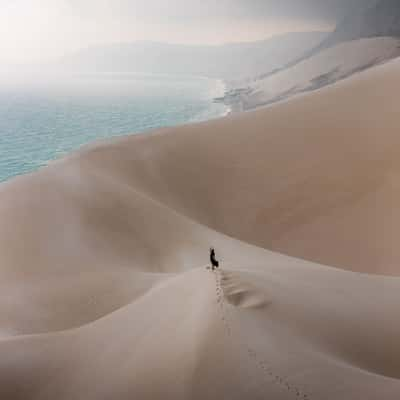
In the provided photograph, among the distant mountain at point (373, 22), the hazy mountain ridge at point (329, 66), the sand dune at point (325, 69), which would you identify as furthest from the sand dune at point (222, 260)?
the distant mountain at point (373, 22)

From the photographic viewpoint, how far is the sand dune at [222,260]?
11.1 feet

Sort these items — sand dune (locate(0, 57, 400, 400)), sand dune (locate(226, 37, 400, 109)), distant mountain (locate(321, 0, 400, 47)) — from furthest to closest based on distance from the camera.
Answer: distant mountain (locate(321, 0, 400, 47)) < sand dune (locate(226, 37, 400, 109)) < sand dune (locate(0, 57, 400, 400))

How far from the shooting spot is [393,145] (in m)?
12.0

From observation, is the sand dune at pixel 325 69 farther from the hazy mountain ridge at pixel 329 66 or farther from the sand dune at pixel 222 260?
the sand dune at pixel 222 260

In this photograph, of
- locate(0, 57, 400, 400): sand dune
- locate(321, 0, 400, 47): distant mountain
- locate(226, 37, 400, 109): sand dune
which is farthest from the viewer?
locate(321, 0, 400, 47): distant mountain

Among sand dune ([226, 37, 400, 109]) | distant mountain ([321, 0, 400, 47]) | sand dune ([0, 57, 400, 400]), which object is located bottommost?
sand dune ([0, 57, 400, 400])

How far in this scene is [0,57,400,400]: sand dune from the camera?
3.37 meters

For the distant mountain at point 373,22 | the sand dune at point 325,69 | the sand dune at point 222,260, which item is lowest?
the sand dune at point 222,260

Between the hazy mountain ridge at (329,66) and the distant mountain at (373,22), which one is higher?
the distant mountain at (373,22)

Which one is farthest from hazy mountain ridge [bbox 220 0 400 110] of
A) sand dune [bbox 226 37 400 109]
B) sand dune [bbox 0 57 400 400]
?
sand dune [bbox 0 57 400 400]

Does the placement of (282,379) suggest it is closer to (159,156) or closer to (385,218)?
Answer: (385,218)

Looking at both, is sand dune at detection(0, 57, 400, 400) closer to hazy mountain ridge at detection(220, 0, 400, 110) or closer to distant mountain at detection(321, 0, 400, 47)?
hazy mountain ridge at detection(220, 0, 400, 110)

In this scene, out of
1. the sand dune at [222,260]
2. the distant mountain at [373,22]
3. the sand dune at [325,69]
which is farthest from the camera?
the distant mountain at [373,22]

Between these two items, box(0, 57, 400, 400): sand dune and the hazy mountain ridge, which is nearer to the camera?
box(0, 57, 400, 400): sand dune
